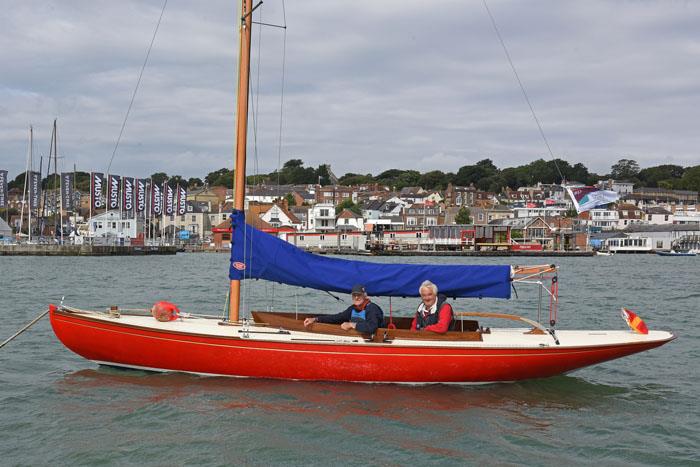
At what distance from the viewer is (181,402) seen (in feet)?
36.1

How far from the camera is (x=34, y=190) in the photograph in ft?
209

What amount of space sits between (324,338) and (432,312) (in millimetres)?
1914

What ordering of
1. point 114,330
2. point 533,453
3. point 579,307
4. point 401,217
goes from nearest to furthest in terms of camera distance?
point 533,453, point 114,330, point 579,307, point 401,217

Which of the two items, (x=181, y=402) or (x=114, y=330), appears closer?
(x=181, y=402)

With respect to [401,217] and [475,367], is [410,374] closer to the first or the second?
[475,367]

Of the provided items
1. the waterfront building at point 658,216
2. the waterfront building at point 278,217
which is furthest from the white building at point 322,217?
the waterfront building at point 658,216

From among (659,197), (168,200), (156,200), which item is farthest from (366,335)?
(659,197)

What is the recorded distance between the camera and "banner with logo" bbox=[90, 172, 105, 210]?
2372 inches

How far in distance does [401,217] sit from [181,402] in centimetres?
10486

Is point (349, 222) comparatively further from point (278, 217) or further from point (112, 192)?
point (112, 192)

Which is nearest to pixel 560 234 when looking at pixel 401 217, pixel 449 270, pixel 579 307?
pixel 401 217

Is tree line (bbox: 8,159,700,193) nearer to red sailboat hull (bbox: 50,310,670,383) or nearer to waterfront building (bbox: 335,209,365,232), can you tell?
waterfront building (bbox: 335,209,365,232)

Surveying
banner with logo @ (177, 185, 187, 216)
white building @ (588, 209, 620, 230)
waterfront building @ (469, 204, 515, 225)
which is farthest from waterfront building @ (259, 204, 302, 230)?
white building @ (588, 209, 620, 230)

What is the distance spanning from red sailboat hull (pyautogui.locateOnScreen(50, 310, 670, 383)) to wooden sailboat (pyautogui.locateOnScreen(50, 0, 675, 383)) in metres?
0.02
